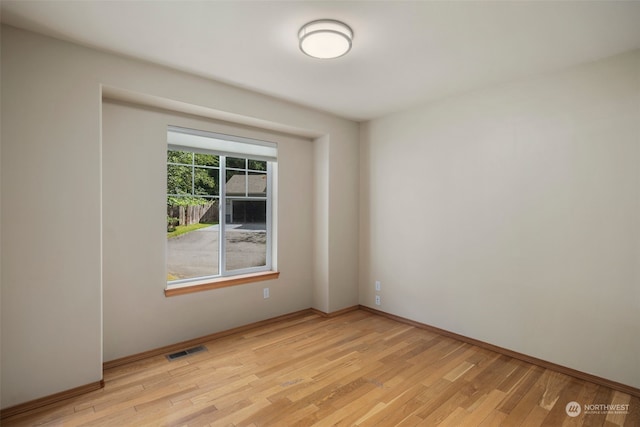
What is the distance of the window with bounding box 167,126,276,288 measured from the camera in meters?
3.24

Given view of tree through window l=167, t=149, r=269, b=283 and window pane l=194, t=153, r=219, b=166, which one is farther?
window pane l=194, t=153, r=219, b=166

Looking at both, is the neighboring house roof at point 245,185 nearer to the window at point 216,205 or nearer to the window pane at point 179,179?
the window at point 216,205

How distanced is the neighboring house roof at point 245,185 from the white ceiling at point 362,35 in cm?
110

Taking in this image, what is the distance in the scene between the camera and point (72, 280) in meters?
2.30

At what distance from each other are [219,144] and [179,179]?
0.56 meters

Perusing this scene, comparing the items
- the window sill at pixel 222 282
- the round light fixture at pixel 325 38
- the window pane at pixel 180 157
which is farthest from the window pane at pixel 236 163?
the round light fixture at pixel 325 38

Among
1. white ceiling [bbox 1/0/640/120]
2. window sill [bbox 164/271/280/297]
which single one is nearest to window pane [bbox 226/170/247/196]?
window sill [bbox 164/271/280/297]

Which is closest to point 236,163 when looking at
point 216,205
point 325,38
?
point 216,205

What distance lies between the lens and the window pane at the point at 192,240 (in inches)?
127

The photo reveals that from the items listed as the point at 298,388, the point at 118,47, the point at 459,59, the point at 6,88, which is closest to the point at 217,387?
the point at 298,388

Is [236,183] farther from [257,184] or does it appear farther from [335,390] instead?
[335,390]

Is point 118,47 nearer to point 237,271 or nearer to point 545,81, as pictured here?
point 237,271

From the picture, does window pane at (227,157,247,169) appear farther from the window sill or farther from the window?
the window sill

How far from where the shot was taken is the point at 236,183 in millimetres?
3680
